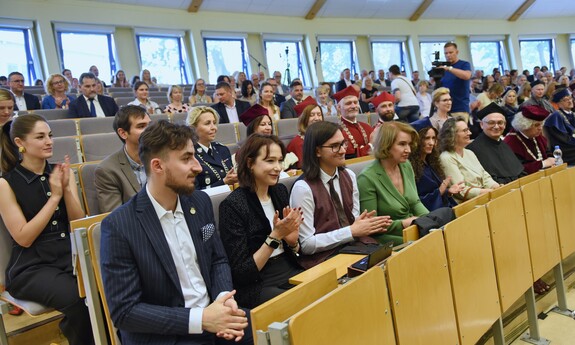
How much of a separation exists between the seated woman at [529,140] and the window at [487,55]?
13.1m

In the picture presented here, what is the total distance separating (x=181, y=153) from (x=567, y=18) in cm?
1941

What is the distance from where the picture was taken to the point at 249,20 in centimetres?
1216

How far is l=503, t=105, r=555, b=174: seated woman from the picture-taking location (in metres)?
3.93

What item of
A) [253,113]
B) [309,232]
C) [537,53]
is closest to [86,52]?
[253,113]

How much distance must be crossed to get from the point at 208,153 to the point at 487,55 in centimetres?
1601

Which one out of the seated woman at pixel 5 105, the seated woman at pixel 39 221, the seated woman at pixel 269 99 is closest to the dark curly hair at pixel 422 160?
the seated woman at pixel 39 221

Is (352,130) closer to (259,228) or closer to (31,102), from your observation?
(259,228)

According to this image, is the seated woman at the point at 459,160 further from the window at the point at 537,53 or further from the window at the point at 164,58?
the window at the point at 537,53

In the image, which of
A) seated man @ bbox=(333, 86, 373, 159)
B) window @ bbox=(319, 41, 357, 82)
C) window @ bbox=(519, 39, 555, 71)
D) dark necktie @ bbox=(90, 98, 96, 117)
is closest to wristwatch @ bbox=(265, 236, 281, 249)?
seated man @ bbox=(333, 86, 373, 159)

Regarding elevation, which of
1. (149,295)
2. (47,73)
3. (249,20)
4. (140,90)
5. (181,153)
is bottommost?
(149,295)

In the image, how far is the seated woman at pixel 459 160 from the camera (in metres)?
3.15

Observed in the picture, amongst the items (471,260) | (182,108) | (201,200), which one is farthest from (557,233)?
(182,108)

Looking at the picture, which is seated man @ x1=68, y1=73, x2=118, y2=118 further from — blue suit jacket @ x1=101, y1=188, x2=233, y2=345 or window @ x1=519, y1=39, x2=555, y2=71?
window @ x1=519, y1=39, x2=555, y2=71

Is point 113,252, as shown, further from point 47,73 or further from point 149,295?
point 47,73
